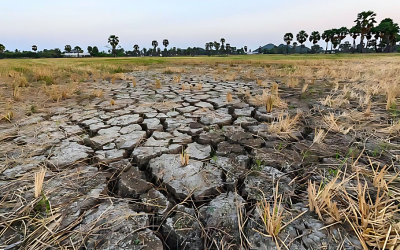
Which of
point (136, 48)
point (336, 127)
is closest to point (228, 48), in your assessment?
point (136, 48)

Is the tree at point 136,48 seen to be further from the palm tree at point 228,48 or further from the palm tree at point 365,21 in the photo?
the palm tree at point 365,21

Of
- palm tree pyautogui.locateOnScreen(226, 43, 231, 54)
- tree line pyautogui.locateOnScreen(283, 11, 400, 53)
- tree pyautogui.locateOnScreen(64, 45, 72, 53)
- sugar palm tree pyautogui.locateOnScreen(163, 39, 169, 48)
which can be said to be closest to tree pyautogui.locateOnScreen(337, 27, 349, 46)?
tree line pyautogui.locateOnScreen(283, 11, 400, 53)

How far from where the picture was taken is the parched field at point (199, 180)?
3.89 ft

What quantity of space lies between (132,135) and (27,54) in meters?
55.8

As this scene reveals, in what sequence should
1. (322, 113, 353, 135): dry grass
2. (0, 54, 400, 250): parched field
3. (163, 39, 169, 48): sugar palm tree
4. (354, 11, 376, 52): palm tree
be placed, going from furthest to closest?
(163, 39, 169, 48): sugar palm tree < (354, 11, 376, 52): palm tree < (322, 113, 353, 135): dry grass < (0, 54, 400, 250): parched field

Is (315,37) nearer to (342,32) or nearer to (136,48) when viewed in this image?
(342,32)


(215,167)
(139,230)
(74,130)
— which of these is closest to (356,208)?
(215,167)

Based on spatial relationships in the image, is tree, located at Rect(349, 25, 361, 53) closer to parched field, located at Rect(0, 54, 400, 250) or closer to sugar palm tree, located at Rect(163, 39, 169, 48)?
sugar palm tree, located at Rect(163, 39, 169, 48)

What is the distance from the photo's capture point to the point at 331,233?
3.80ft

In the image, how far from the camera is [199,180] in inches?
67.2

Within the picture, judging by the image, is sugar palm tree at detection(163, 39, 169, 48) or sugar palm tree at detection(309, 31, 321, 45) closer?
sugar palm tree at detection(309, 31, 321, 45)

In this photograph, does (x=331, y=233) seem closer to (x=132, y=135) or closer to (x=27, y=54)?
(x=132, y=135)

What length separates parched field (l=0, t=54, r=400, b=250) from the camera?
46.6 inches

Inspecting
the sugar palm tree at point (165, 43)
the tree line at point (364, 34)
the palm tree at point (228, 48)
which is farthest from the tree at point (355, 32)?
the sugar palm tree at point (165, 43)
